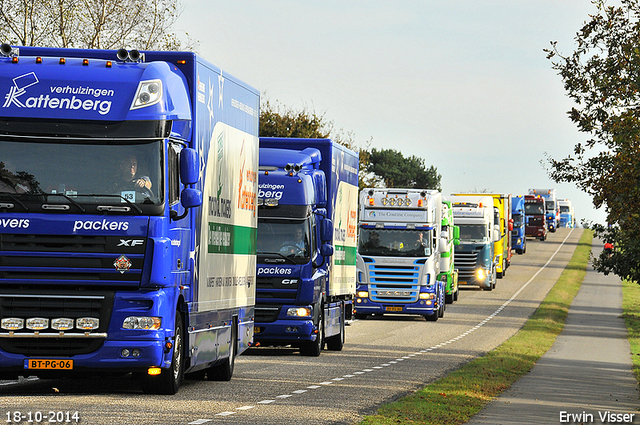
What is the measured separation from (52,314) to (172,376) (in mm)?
1771

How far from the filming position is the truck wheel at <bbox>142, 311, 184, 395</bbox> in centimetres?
1347

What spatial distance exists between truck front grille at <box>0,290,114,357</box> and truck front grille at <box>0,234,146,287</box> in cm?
16

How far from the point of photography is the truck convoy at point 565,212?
13225 cm

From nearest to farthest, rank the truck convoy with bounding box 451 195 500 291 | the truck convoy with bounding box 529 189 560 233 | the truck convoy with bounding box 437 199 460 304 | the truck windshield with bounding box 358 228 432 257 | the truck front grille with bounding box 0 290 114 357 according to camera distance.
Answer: the truck front grille with bounding box 0 290 114 357, the truck windshield with bounding box 358 228 432 257, the truck convoy with bounding box 437 199 460 304, the truck convoy with bounding box 451 195 500 291, the truck convoy with bounding box 529 189 560 233

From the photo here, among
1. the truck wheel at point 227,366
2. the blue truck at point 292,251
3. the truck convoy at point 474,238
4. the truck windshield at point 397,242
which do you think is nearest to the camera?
the truck wheel at point 227,366

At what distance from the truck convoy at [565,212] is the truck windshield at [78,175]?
121 meters

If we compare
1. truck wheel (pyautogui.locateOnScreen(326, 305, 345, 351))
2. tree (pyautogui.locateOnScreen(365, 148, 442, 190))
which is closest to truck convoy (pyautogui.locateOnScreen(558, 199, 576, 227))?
tree (pyautogui.locateOnScreen(365, 148, 442, 190))

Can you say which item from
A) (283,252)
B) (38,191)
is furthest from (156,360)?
(283,252)

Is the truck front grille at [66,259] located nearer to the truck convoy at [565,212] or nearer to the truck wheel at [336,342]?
the truck wheel at [336,342]

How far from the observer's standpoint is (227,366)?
53.2ft

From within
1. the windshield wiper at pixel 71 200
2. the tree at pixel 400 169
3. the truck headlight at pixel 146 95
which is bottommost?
the windshield wiper at pixel 71 200

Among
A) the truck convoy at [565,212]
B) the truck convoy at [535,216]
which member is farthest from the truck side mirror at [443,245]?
the truck convoy at [565,212]

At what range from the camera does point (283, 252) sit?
2098cm

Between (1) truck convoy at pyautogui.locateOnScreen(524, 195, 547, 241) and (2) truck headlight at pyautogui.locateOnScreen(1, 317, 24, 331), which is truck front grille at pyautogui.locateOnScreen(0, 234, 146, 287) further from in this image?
(1) truck convoy at pyautogui.locateOnScreen(524, 195, 547, 241)
